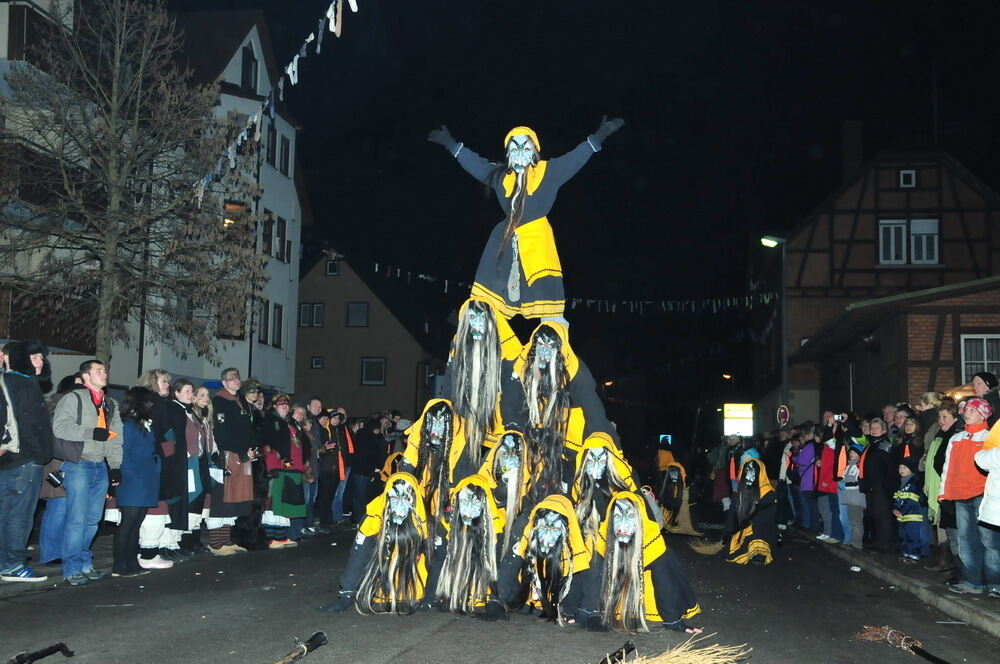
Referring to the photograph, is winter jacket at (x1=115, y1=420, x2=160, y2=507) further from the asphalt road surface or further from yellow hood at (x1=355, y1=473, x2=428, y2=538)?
yellow hood at (x1=355, y1=473, x2=428, y2=538)

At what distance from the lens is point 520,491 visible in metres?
8.77

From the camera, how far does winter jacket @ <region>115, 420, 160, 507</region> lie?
10766 millimetres

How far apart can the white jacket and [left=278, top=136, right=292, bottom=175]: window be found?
29597 mm

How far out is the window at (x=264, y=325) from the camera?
34.5 metres

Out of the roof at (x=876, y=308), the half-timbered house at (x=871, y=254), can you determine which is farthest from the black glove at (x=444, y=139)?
the half-timbered house at (x=871, y=254)

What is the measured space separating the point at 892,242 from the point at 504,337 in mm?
29579

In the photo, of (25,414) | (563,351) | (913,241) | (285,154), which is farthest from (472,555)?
(913,241)

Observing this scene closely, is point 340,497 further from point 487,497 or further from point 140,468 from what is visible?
point 487,497

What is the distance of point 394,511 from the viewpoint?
8516 mm

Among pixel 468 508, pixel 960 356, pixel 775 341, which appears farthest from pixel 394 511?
pixel 775 341

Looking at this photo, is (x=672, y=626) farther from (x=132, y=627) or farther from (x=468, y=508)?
(x=132, y=627)

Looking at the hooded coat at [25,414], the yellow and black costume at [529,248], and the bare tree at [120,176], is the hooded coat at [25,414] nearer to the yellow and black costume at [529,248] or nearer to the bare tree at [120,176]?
the yellow and black costume at [529,248]

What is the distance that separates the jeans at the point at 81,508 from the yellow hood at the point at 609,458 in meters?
4.74

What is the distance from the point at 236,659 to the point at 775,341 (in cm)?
3686
